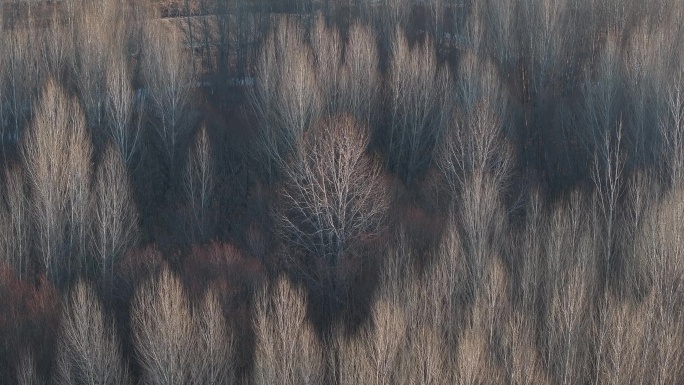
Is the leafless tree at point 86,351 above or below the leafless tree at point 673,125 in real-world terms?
Result: below

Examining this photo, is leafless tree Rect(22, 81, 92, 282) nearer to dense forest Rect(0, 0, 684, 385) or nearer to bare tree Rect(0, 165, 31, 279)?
dense forest Rect(0, 0, 684, 385)

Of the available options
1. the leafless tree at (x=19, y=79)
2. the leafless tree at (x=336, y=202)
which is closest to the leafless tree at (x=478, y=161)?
the leafless tree at (x=336, y=202)

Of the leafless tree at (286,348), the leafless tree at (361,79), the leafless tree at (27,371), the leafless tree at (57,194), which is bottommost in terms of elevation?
the leafless tree at (27,371)

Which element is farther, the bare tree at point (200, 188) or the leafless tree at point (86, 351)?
the bare tree at point (200, 188)

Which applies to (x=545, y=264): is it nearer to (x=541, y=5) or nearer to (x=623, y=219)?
(x=623, y=219)

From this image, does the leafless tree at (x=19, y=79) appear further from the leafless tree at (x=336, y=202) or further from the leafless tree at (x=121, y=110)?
the leafless tree at (x=336, y=202)

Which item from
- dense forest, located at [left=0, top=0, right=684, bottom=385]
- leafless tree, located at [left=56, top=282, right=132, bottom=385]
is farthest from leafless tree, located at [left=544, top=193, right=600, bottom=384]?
leafless tree, located at [left=56, top=282, right=132, bottom=385]

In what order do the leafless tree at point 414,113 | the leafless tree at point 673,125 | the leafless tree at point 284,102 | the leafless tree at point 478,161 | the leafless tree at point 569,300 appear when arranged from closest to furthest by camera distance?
the leafless tree at point 569,300 < the leafless tree at point 478,161 < the leafless tree at point 673,125 < the leafless tree at point 284,102 < the leafless tree at point 414,113

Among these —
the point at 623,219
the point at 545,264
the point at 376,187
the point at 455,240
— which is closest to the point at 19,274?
the point at 376,187
